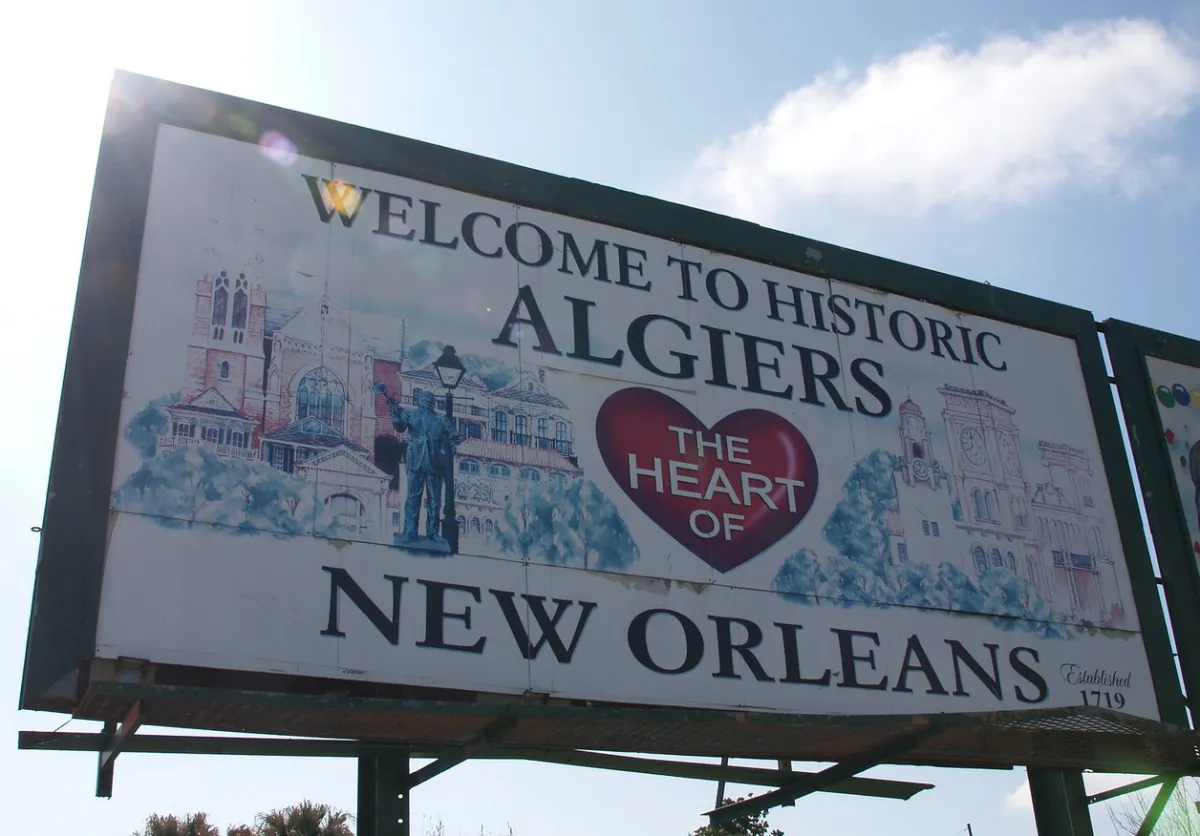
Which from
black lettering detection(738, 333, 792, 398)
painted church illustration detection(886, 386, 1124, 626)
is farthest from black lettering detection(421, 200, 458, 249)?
painted church illustration detection(886, 386, 1124, 626)

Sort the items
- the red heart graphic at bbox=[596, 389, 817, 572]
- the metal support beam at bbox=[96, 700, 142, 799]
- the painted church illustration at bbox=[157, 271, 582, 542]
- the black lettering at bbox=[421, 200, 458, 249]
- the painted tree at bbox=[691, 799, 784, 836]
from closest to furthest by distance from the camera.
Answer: the metal support beam at bbox=[96, 700, 142, 799]
the painted church illustration at bbox=[157, 271, 582, 542]
the red heart graphic at bbox=[596, 389, 817, 572]
the black lettering at bbox=[421, 200, 458, 249]
the painted tree at bbox=[691, 799, 784, 836]

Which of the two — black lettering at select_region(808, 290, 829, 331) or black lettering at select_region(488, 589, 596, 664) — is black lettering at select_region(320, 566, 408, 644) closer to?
black lettering at select_region(488, 589, 596, 664)

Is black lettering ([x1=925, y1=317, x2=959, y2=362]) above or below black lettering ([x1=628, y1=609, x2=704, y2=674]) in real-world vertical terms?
above

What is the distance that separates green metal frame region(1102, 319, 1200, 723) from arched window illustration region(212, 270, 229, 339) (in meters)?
8.52

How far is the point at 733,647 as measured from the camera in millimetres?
10148

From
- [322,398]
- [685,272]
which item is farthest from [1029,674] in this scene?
[322,398]

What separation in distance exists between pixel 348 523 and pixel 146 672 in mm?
1557

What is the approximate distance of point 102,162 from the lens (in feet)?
31.3

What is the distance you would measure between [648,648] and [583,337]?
2.47m

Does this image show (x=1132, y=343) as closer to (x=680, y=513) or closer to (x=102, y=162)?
(x=680, y=513)

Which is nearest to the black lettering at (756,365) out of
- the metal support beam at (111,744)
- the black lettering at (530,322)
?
the black lettering at (530,322)

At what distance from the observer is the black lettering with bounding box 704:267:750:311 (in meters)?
11.9

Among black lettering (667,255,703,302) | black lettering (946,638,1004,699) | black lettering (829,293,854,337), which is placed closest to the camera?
black lettering (946,638,1004,699)

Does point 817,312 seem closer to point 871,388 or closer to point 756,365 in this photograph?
point 871,388
